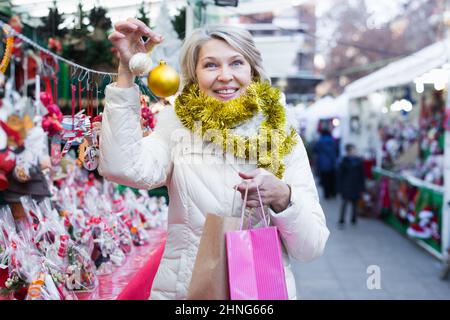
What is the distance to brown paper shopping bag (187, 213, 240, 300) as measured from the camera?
1.32m

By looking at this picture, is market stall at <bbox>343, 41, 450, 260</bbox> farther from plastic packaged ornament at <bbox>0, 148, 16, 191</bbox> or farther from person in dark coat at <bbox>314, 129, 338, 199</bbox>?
plastic packaged ornament at <bbox>0, 148, 16, 191</bbox>

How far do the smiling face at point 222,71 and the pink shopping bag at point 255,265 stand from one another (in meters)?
0.47

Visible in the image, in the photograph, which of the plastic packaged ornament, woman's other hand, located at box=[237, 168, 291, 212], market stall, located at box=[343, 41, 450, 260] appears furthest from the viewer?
market stall, located at box=[343, 41, 450, 260]

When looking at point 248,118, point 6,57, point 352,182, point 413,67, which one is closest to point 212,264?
point 248,118

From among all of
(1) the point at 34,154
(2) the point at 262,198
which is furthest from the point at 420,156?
(2) the point at 262,198

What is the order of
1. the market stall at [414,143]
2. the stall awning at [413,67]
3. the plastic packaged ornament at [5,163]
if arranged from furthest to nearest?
the market stall at [414,143] < the stall awning at [413,67] < the plastic packaged ornament at [5,163]

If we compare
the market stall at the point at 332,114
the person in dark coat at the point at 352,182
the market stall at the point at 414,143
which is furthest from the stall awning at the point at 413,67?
the market stall at the point at 332,114

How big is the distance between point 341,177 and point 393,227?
121cm

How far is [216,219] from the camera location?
135 centimetres

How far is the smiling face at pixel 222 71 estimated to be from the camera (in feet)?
5.39

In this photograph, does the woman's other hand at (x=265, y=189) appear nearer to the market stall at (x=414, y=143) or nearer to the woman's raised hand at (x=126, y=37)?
the woman's raised hand at (x=126, y=37)

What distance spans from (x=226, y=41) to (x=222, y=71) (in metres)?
0.10

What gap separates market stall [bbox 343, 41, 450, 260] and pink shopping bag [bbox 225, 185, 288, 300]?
203 inches

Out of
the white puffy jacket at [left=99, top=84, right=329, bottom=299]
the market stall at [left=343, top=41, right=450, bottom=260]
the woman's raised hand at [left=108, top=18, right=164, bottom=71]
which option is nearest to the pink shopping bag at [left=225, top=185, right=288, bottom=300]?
the white puffy jacket at [left=99, top=84, right=329, bottom=299]
